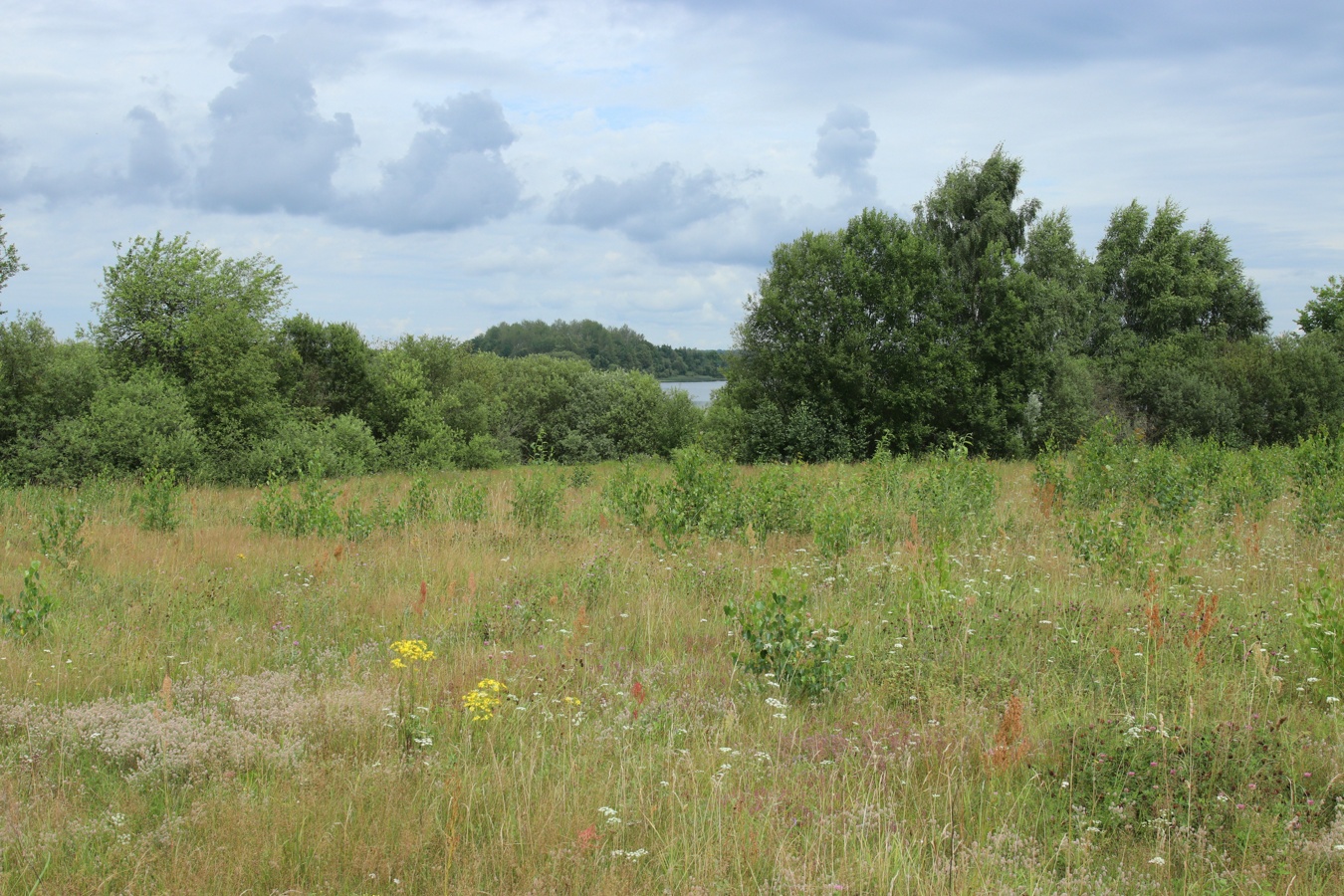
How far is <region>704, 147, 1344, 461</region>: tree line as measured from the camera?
109 feet

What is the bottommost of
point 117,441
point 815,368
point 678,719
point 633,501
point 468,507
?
point 678,719

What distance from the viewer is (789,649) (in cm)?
557

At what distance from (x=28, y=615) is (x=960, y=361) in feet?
108

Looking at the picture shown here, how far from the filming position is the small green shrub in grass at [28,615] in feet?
20.8

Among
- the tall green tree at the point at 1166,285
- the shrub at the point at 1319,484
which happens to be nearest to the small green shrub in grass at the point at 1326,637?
the shrub at the point at 1319,484

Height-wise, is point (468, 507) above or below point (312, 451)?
below

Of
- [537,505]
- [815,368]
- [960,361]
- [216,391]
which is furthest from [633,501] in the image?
[960,361]

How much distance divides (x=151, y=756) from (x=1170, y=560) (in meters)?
8.42

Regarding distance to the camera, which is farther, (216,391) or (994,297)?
(994,297)

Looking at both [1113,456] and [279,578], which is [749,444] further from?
[279,578]

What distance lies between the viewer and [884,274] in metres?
34.0

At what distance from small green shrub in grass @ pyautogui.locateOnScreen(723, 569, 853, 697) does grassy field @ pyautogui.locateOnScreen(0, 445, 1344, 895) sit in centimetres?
3

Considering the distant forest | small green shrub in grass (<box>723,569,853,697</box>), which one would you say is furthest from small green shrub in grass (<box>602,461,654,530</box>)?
the distant forest

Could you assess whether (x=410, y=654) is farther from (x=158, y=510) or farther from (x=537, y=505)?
(x=158, y=510)
